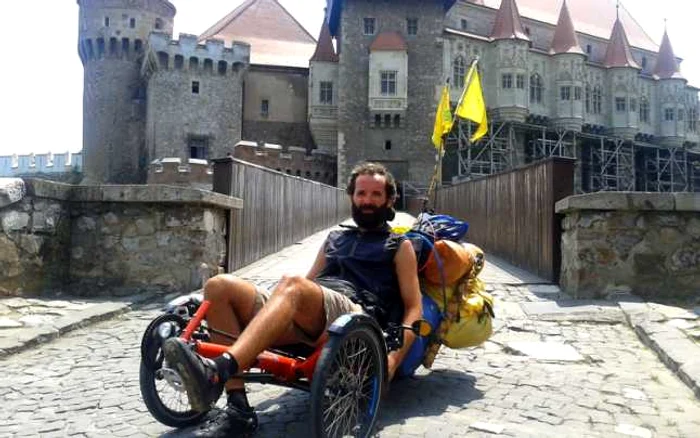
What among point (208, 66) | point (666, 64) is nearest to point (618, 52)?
point (666, 64)

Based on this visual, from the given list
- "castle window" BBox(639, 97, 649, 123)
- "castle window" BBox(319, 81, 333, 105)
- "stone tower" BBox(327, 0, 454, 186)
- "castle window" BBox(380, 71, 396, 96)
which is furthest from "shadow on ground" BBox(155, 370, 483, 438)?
"castle window" BBox(639, 97, 649, 123)

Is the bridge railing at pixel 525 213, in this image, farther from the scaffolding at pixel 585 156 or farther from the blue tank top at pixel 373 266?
the scaffolding at pixel 585 156

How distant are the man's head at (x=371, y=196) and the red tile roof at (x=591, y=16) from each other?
47169 mm

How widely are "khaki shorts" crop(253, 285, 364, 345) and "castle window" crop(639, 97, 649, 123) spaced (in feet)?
160

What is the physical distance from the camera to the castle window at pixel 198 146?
122ft

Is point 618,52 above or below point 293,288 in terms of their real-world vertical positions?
above

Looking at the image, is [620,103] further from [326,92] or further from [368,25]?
[326,92]

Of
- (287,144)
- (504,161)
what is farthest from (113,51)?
(504,161)

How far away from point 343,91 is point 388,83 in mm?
2858

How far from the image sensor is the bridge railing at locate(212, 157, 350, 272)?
24.2 ft

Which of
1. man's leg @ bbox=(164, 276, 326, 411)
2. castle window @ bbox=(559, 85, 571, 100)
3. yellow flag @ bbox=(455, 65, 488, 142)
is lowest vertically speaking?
man's leg @ bbox=(164, 276, 326, 411)

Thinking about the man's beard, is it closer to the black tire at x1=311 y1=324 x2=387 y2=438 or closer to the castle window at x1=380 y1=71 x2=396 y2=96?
the black tire at x1=311 y1=324 x2=387 y2=438

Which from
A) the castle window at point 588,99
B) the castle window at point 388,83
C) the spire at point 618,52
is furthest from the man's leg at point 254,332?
the spire at point 618,52

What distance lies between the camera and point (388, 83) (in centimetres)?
3750
